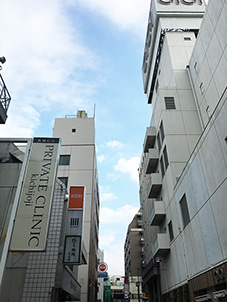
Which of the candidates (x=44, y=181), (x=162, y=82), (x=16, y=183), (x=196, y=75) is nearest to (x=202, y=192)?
(x=44, y=181)

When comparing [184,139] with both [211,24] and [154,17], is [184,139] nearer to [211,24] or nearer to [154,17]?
[211,24]

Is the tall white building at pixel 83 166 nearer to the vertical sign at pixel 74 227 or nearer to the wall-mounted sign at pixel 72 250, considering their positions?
the vertical sign at pixel 74 227

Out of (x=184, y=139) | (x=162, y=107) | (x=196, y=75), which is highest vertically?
(x=196, y=75)

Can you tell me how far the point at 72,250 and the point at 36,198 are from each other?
5954 millimetres

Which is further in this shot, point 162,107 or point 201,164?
point 162,107

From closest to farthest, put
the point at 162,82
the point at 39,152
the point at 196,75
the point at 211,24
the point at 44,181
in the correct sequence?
the point at 44,181
the point at 39,152
the point at 211,24
the point at 196,75
the point at 162,82

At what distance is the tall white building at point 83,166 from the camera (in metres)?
27.0

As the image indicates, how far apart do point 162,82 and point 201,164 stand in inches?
800

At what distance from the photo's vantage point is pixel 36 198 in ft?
33.1

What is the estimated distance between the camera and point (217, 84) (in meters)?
21.0

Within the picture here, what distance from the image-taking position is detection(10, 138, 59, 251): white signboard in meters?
9.12

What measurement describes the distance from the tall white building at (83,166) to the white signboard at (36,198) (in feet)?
57.8

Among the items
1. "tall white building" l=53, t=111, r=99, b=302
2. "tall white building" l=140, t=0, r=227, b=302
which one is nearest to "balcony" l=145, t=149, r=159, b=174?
"tall white building" l=140, t=0, r=227, b=302

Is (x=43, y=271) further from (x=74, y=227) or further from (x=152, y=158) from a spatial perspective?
(x=152, y=158)
